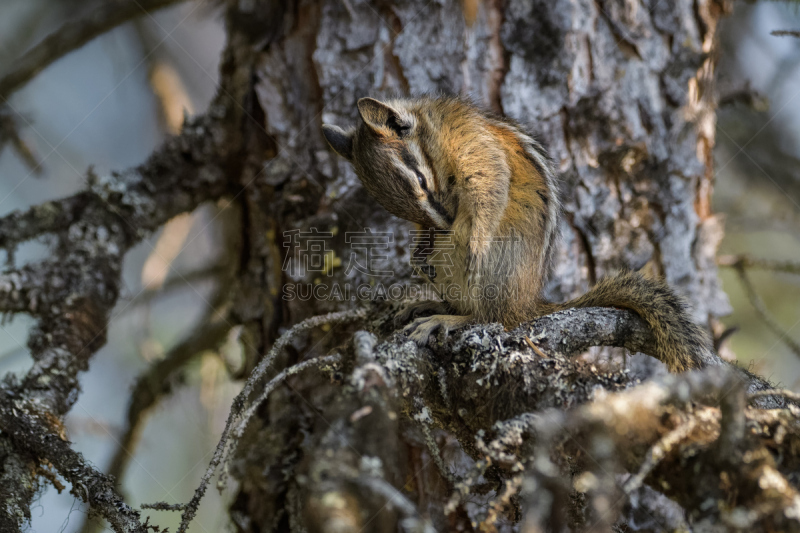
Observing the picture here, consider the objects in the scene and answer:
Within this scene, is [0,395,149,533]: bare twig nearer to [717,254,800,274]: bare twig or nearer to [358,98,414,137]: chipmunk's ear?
[358,98,414,137]: chipmunk's ear

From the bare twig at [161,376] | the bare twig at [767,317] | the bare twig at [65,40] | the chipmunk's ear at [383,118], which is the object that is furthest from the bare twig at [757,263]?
the bare twig at [65,40]

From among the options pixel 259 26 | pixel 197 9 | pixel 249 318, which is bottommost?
pixel 249 318

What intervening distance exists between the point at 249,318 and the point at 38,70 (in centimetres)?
155

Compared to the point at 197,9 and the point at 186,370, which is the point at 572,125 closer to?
the point at 197,9

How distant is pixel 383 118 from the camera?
1.90 m

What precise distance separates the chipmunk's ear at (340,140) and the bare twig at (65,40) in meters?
1.38

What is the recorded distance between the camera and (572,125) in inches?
83.4

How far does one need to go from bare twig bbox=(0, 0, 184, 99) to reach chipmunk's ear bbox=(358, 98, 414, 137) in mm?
1528

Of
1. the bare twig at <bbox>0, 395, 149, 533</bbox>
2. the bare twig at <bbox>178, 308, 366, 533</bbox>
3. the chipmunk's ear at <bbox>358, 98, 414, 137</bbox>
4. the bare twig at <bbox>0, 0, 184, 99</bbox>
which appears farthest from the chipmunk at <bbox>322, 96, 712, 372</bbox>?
the bare twig at <bbox>0, 0, 184, 99</bbox>

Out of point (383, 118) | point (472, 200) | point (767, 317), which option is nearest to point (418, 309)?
point (472, 200)

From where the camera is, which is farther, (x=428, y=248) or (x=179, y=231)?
(x=179, y=231)

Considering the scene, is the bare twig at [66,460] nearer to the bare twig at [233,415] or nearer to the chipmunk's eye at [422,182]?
the bare twig at [233,415]

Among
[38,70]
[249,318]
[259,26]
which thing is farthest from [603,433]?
[38,70]

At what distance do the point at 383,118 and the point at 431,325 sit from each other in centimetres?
81
